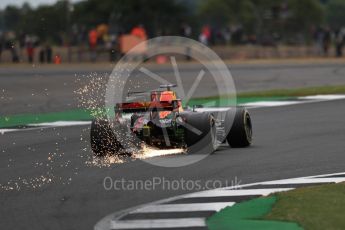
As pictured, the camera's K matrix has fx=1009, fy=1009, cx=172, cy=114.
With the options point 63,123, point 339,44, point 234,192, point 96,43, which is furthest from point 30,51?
point 234,192

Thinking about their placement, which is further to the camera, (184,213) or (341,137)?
(341,137)

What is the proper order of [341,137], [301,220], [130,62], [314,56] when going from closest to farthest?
[301,220]
[341,137]
[130,62]
[314,56]

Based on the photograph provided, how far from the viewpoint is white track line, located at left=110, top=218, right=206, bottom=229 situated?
8.80 metres

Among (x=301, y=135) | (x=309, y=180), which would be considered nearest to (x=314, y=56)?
(x=301, y=135)

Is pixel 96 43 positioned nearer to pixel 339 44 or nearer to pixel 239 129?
pixel 339 44

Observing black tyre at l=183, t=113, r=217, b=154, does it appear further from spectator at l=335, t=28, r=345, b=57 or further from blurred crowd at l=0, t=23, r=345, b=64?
spectator at l=335, t=28, r=345, b=57

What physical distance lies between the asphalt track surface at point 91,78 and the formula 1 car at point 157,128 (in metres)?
9.64

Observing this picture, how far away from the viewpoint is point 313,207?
928 centimetres

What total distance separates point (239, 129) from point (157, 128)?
148 centimetres

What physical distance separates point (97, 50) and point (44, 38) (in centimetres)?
599

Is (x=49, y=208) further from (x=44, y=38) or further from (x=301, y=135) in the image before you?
(x=44, y=38)

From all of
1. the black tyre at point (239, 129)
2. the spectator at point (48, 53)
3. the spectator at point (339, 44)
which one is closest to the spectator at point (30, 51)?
the spectator at point (48, 53)

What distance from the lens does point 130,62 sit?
4194cm

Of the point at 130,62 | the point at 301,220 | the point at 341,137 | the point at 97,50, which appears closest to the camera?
the point at 301,220
